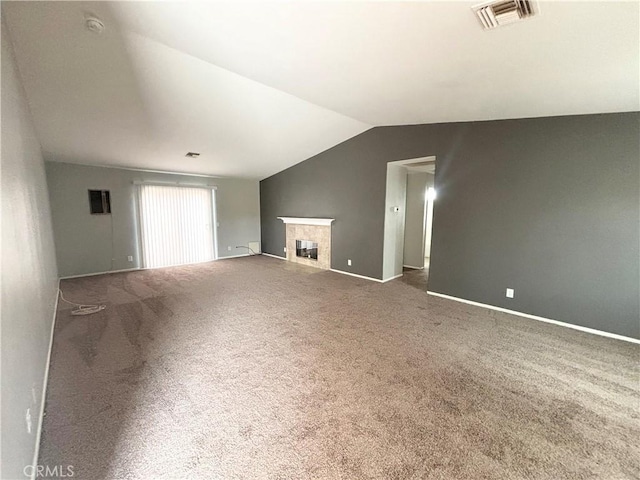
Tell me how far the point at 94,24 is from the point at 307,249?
17.7 ft

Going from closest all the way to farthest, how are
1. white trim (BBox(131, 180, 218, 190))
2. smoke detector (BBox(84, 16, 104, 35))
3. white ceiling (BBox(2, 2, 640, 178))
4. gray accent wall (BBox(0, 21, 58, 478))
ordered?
1. gray accent wall (BBox(0, 21, 58, 478))
2. white ceiling (BBox(2, 2, 640, 178))
3. smoke detector (BBox(84, 16, 104, 35))
4. white trim (BBox(131, 180, 218, 190))

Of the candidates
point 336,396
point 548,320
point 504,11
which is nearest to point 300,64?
point 504,11

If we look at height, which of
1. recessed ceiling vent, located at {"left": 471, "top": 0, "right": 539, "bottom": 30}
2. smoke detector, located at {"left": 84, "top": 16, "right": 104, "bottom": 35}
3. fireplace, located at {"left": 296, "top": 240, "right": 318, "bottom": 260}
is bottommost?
fireplace, located at {"left": 296, "top": 240, "right": 318, "bottom": 260}

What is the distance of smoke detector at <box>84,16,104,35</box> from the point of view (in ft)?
6.79

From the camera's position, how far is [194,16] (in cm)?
197

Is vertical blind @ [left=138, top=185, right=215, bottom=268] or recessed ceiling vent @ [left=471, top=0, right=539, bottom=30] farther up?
recessed ceiling vent @ [left=471, top=0, right=539, bottom=30]

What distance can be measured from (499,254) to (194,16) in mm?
4321

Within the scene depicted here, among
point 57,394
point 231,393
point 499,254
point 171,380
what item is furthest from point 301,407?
point 499,254

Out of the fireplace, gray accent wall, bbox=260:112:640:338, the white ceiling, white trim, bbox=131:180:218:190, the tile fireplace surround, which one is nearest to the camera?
the white ceiling

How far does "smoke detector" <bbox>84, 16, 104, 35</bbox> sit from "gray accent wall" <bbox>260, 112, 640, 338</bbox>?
13.4 feet

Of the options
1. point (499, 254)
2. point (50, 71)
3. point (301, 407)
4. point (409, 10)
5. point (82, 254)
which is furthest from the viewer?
point (82, 254)

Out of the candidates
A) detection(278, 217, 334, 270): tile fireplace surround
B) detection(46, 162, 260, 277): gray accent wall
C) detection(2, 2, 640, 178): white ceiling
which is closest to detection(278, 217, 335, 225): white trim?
detection(278, 217, 334, 270): tile fireplace surround

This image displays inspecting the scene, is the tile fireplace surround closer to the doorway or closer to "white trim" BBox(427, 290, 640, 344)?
the doorway

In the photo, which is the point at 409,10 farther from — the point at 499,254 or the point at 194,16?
the point at 499,254
